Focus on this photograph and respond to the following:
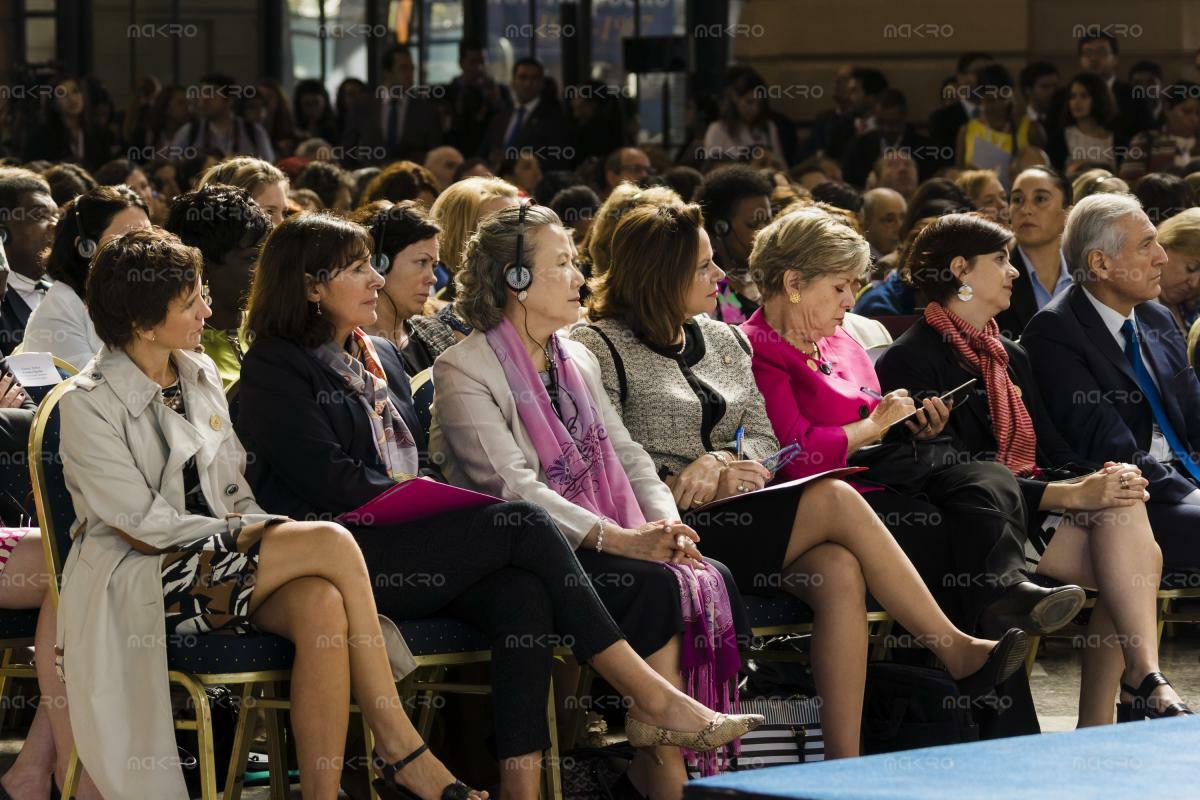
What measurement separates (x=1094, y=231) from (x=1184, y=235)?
0.98m

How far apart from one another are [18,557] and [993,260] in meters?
2.72

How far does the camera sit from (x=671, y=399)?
483 cm

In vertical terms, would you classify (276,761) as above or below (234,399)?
below

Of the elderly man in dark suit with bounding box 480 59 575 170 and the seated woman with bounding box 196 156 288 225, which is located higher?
the elderly man in dark suit with bounding box 480 59 575 170

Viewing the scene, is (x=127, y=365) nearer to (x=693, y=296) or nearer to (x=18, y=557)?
(x=18, y=557)

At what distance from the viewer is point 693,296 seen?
4.89 meters

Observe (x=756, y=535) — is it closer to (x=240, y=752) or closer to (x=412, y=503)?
(x=412, y=503)

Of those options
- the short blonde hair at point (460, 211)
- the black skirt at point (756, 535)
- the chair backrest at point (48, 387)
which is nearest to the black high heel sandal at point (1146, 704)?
the black skirt at point (756, 535)

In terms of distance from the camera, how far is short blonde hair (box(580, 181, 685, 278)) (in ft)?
16.8

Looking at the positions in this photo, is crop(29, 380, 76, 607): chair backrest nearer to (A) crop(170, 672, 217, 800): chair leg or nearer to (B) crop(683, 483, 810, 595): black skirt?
(A) crop(170, 672, 217, 800): chair leg

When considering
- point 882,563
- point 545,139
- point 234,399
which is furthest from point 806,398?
point 545,139

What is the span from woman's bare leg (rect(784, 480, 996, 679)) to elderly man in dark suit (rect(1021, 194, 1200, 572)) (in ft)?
3.19

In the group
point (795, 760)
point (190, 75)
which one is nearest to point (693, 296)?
point (795, 760)

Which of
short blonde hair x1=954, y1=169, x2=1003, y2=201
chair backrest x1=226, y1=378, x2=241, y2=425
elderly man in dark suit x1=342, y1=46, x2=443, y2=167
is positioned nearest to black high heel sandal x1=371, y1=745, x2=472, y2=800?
chair backrest x1=226, y1=378, x2=241, y2=425
